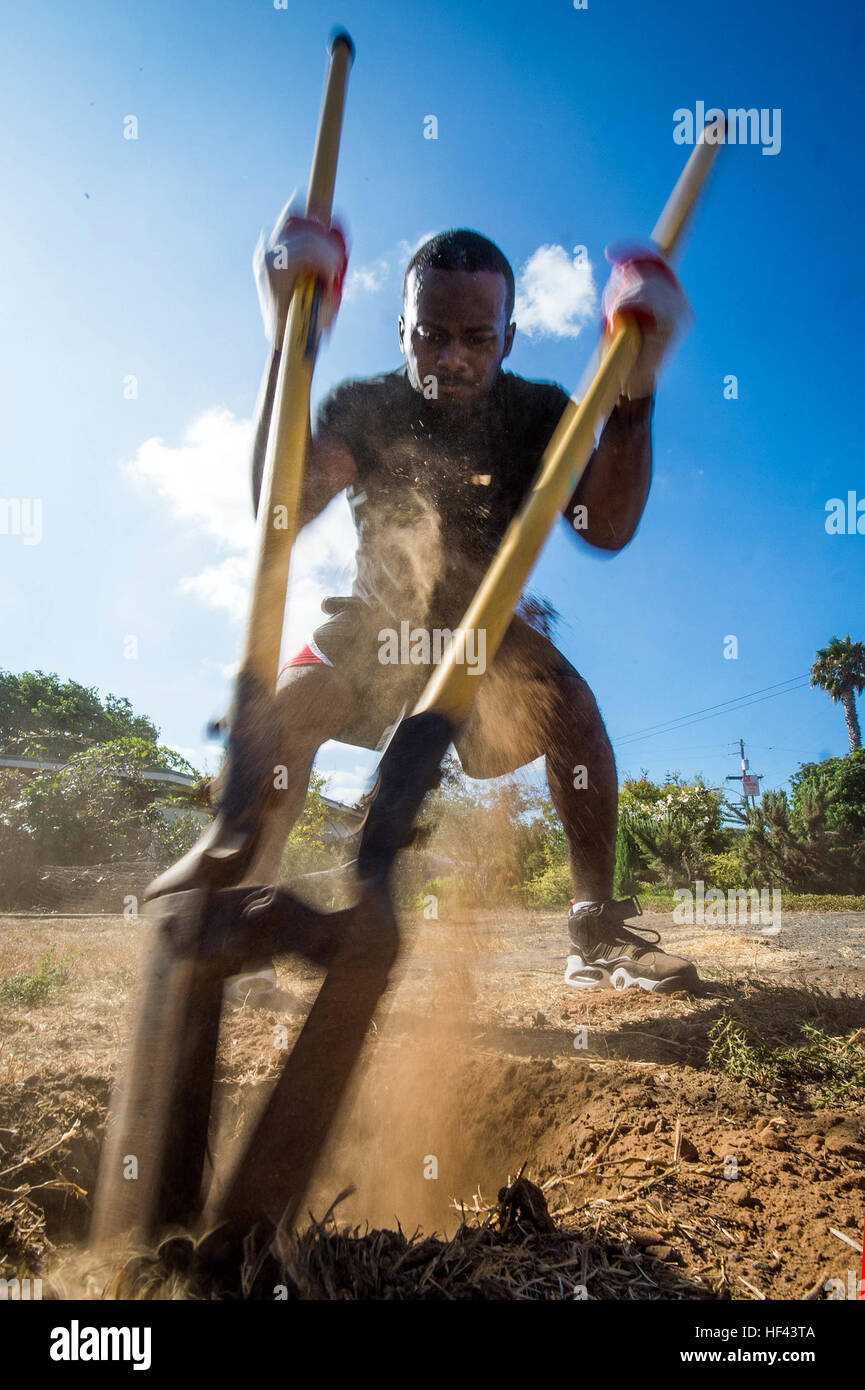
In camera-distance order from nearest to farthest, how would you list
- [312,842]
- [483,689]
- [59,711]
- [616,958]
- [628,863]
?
[483,689] < [616,958] < [312,842] < [628,863] < [59,711]

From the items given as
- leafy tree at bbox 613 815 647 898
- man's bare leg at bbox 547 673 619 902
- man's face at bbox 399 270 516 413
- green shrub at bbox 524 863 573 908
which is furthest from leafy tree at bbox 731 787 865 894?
man's face at bbox 399 270 516 413

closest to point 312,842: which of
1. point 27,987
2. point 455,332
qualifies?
point 27,987

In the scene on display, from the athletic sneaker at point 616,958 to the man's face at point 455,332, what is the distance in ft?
7.54

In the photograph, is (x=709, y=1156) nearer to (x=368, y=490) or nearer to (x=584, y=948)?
(x=584, y=948)

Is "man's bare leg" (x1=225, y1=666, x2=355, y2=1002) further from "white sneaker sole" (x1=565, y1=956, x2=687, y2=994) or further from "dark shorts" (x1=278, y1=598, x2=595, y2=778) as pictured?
"white sneaker sole" (x1=565, y1=956, x2=687, y2=994)

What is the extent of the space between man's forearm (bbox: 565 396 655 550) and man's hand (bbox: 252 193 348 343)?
1.05m

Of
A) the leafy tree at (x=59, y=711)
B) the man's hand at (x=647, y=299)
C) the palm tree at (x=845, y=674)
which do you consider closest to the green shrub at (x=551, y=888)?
the man's hand at (x=647, y=299)

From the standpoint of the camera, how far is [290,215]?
2.03 m

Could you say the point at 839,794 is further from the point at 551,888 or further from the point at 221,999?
the point at 221,999

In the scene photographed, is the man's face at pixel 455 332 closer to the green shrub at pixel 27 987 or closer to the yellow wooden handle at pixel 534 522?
the yellow wooden handle at pixel 534 522

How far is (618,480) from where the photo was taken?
251 cm

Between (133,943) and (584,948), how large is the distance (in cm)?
375

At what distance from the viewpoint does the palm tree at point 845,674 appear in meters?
29.8

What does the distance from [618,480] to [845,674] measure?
3314 cm
